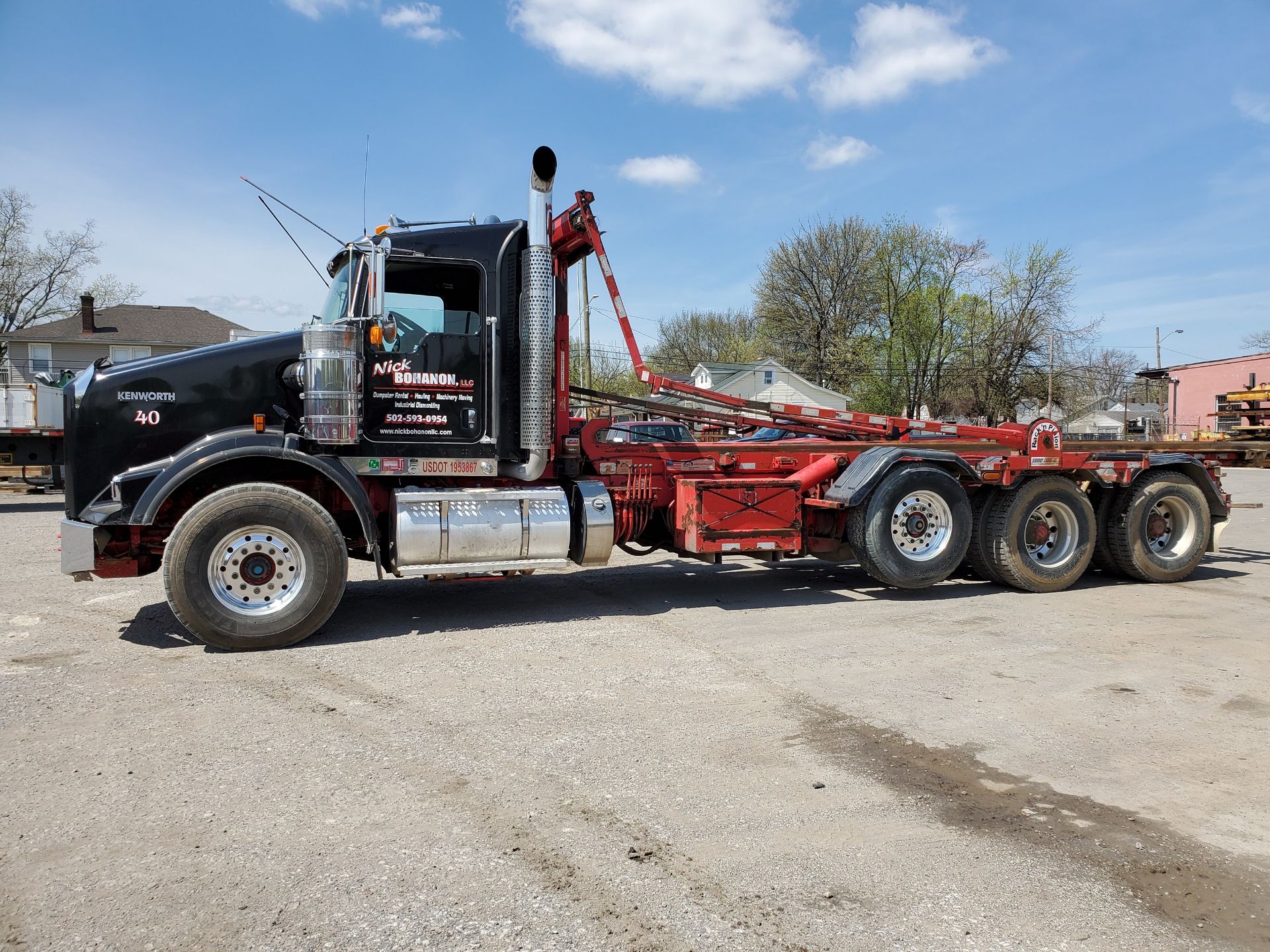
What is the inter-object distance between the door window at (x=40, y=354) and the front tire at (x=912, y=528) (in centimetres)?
4306

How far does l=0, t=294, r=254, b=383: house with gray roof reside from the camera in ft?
129

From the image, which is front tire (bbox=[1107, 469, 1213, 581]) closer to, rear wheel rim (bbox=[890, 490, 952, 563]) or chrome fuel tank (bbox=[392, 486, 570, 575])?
rear wheel rim (bbox=[890, 490, 952, 563])

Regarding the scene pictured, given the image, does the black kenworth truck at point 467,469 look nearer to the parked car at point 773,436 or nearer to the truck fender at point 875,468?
the truck fender at point 875,468

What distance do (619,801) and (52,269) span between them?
51.2 meters

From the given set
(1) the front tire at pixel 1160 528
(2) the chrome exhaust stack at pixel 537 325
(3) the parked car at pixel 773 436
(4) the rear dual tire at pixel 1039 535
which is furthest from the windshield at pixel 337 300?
(1) the front tire at pixel 1160 528

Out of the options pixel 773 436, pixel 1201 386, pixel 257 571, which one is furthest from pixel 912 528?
pixel 1201 386

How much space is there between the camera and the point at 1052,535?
28.9ft

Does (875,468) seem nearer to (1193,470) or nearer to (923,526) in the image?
(923,526)

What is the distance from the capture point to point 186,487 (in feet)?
21.6

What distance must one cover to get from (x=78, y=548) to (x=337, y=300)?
259 centimetres

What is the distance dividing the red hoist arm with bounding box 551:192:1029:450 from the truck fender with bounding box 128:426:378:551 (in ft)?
8.35

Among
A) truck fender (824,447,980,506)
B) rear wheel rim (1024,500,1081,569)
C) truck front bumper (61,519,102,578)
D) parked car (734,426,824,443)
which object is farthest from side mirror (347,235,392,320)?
rear wheel rim (1024,500,1081,569)

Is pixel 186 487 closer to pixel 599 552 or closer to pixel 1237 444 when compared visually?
pixel 599 552

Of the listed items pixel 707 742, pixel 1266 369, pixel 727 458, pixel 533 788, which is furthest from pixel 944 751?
pixel 1266 369
